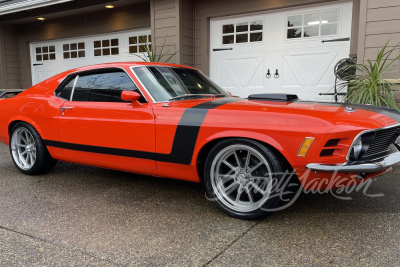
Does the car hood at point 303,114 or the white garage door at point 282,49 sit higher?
the white garage door at point 282,49

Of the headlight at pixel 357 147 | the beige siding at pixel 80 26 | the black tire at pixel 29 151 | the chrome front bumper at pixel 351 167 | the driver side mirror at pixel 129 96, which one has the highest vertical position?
the beige siding at pixel 80 26

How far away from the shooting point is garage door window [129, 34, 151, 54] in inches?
356

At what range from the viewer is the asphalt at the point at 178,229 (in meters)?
2.21

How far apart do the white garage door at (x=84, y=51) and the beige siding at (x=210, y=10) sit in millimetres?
1660

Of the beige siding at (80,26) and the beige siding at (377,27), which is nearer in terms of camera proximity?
the beige siding at (377,27)

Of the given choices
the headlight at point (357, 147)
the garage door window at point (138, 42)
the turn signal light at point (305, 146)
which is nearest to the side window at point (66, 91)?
the turn signal light at point (305, 146)

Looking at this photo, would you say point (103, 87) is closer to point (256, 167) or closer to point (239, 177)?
point (239, 177)

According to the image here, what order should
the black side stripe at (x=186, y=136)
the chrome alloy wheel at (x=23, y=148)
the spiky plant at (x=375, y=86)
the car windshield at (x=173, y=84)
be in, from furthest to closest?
the spiky plant at (x=375, y=86) < the chrome alloy wheel at (x=23, y=148) < the car windshield at (x=173, y=84) < the black side stripe at (x=186, y=136)

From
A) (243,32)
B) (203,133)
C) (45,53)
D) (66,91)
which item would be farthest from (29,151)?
(45,53)

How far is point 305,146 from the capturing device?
2.49m

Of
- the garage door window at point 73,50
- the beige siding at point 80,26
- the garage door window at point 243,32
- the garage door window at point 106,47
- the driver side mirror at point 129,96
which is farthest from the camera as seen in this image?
the garage door window at point 73,50

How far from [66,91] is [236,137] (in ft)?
7.38

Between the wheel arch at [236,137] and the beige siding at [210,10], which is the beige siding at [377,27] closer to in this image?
the beige siding at [210,10]

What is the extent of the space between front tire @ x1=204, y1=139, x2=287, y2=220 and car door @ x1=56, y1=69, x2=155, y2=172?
651 mm
